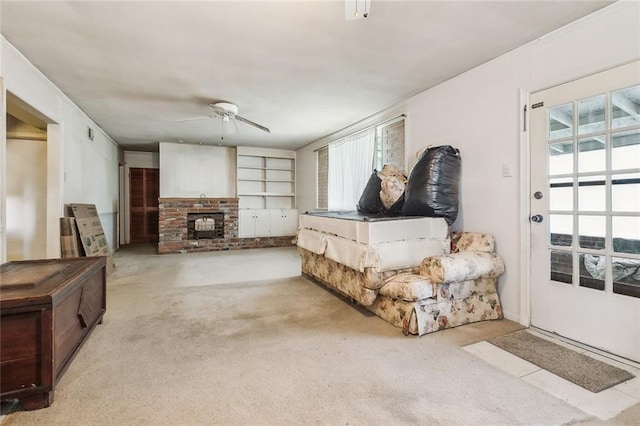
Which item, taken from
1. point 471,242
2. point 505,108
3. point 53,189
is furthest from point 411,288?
point 53,189

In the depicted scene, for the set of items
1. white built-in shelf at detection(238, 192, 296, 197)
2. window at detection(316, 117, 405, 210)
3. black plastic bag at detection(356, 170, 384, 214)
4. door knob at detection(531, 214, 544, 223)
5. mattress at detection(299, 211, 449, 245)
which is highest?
window at detection(316, 117, 405, 210)

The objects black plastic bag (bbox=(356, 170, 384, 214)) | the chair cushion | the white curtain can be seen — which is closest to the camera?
the chair cushion

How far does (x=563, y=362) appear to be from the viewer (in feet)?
6.30

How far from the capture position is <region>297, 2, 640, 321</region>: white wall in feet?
6.71

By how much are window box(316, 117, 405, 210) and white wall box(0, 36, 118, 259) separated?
3.97 metres

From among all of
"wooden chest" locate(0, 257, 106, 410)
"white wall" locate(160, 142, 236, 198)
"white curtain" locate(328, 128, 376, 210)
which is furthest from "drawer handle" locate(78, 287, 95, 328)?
"white wall" locate(160, 142, 236, 198)

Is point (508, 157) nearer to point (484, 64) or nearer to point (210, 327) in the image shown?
point (484, 64)

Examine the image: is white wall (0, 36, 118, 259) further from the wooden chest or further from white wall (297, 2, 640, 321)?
white wall (297, 2, 640, 321)

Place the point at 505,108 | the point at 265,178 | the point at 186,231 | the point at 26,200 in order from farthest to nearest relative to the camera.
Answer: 1. the point at 265,178
2. the point at 186,231
3. the point at 26,200
4. the point at 505,108

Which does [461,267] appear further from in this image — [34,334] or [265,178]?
[265,178]

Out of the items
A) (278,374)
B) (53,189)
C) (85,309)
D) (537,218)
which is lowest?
(278,374)

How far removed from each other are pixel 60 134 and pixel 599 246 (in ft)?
17.8

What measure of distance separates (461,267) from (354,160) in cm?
307

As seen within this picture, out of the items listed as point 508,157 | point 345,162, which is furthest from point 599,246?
point 345,162
